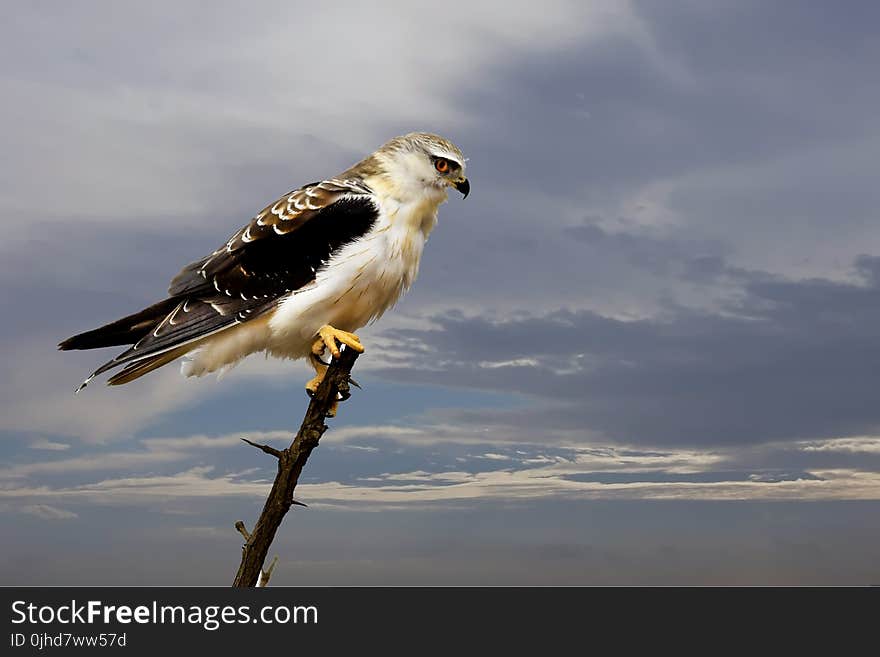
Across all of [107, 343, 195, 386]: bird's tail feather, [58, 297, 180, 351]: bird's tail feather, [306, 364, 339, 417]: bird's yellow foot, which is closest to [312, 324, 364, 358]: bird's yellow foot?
[306, 364, 339, 417]: bird's yellow foot

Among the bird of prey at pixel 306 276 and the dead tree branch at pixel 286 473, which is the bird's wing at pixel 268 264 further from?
the dead tree branch at pixel 286 473

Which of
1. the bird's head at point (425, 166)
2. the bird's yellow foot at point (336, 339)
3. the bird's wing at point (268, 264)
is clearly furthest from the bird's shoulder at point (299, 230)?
the bird's yellow foot at point (336, 339)

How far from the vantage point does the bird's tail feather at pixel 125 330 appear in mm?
7582

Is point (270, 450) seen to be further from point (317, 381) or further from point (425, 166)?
point (425, 166)

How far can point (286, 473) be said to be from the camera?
268 inches

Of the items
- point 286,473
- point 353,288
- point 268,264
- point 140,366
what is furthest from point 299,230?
point 286,473

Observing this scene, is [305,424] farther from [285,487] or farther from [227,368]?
[227,368]

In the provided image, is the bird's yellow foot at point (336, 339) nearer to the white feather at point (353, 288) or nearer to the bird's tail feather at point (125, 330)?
the white feather at point (353, 288)

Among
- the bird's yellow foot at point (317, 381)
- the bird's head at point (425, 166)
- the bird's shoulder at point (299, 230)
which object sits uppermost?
the bird's head at point (425, 166)

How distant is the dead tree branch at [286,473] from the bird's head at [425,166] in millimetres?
1789

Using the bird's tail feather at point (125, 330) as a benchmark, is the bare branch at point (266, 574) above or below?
below

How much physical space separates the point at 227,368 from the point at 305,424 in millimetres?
1124

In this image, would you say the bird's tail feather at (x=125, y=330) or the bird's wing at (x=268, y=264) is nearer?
the bird's wing at (x=268, y=264)
